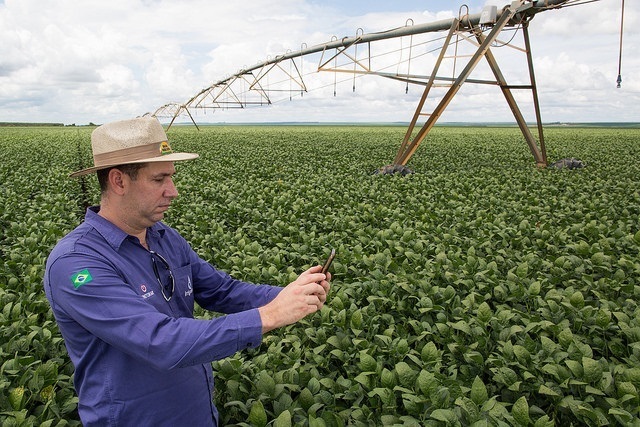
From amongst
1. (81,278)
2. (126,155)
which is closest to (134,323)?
(81,278)

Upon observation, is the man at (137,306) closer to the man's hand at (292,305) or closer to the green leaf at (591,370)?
the man's hand at (292,305)

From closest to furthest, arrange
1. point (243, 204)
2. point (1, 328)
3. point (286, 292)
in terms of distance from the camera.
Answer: point (286, 292), point (1, 328), point (243, 204)

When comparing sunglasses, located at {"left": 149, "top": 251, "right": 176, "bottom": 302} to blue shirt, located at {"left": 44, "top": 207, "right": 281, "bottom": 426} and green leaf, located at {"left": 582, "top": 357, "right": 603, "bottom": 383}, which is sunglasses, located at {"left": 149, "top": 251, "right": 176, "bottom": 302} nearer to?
blue shirt, located at {"left": 44, "top": 207, "right": 281, "bottom": 426}

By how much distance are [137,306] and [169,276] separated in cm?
57

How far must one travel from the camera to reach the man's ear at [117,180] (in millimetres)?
2094

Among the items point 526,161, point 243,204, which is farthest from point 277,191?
point 526,161

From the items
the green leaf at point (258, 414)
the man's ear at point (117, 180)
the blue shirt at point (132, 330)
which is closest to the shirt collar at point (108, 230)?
the blue shirt at point (132, 330)

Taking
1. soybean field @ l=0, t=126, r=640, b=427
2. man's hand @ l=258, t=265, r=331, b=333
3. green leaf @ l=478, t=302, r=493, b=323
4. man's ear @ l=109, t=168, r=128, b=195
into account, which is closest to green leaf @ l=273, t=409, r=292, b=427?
soybean field @ l=0, t=126, r=640, b=427

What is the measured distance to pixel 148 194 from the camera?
216cm

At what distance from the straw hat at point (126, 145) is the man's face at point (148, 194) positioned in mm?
62

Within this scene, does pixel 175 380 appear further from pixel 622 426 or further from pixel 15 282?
pixel 15 282

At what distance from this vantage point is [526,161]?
59.3ft

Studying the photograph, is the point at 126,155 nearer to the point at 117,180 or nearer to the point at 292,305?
the point at 117,180

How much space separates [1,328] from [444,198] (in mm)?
8224
